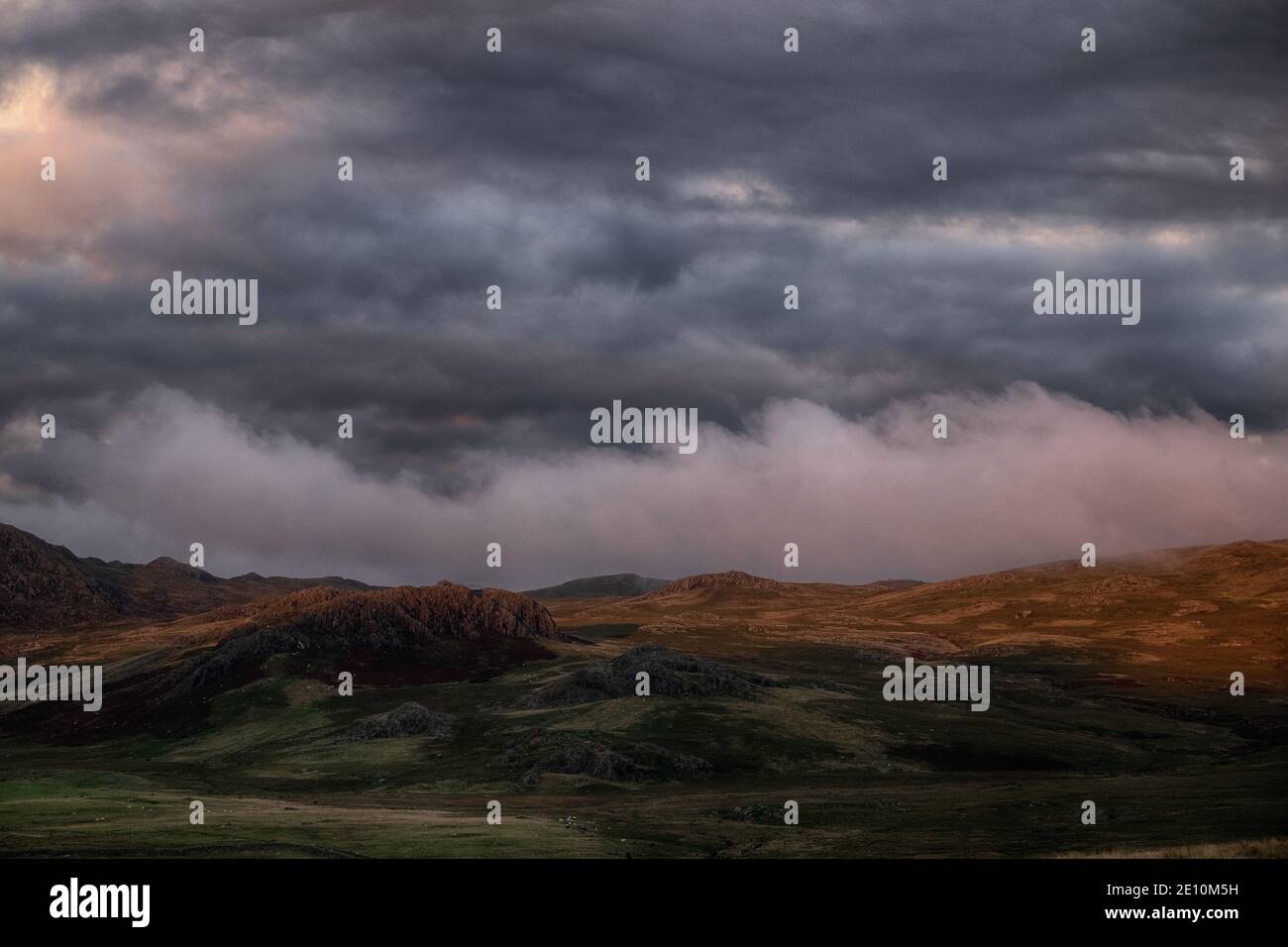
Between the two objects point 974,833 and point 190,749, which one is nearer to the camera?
point 974,833

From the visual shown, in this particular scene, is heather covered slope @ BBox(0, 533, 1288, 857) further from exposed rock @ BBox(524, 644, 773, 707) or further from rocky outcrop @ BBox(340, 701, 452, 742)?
exposed rock @ BBox(524, 644, 773, 707)

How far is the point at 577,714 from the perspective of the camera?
173m

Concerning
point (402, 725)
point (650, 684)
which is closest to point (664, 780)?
point (650, 684)

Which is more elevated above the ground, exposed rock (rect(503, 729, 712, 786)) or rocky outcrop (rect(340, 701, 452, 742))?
rocky outcrop (rect(340, 701, 452, 742))

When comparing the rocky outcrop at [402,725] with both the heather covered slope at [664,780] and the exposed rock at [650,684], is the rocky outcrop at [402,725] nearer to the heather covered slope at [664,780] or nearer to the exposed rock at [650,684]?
the heather covered slope at [664,780]

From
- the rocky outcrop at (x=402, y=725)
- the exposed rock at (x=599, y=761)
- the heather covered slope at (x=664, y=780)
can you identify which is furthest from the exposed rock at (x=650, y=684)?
the exposed rock at (x=599, y=761)

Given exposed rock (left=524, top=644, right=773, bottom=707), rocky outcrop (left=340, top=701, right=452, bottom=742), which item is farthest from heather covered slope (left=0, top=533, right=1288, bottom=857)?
exposed rock (left=524, top=644, right=773, bottom=707)

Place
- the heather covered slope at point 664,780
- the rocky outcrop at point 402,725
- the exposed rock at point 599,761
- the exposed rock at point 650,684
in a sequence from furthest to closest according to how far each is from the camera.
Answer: the exposed rock at point 650,684, the rocky outcrop at point 402,725, the exposed rock at point 599,761, the heather covered slope at point 664,780

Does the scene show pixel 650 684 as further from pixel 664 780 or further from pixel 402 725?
pixel 664 780

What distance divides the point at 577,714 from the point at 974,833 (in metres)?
93.8
